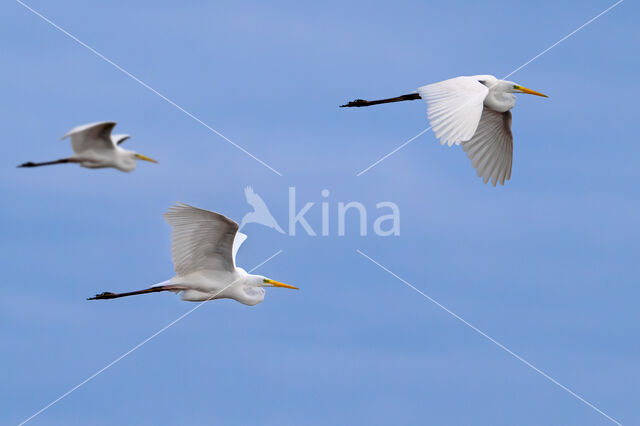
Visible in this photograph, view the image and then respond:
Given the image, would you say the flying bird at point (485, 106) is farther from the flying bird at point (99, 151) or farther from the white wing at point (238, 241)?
the flying bird at point (99, 151)

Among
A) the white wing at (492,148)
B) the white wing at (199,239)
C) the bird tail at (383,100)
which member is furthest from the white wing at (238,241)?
the white wing at (492,148)

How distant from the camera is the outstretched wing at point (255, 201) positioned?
14773 mm

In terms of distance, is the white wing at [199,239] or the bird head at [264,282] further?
the bird head at [264,282]

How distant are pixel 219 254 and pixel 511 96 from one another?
470cm

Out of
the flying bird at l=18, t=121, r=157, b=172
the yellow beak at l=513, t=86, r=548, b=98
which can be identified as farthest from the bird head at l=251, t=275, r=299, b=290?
the yellow beak at l=513, t=86, r=548, b=98

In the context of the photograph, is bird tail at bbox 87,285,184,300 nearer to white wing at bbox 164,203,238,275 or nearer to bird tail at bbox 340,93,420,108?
white wing at bbox 164,203,238,275

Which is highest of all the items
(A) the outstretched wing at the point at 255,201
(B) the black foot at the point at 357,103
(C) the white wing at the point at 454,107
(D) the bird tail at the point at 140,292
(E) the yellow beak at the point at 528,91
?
(E) the yellow beak at the point at 528,91

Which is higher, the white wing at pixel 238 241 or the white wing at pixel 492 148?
the white wing at pixel 492 148

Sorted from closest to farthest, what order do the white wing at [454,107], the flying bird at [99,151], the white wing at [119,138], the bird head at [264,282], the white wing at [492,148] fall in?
the flying bird at [99,151] → the white wing at [119,138] → the white wing at [454,107] → the bird head at [264,282] → the white wing at [492,148]

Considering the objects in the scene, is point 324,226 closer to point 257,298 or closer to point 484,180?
point 257,298

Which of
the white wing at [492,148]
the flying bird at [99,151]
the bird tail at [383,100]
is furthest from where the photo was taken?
the white wing at [492,148]

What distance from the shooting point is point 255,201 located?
1491 centimetres

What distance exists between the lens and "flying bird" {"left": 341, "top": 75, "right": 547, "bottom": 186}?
13.8m

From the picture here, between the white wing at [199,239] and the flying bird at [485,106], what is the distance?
2.84 metres
